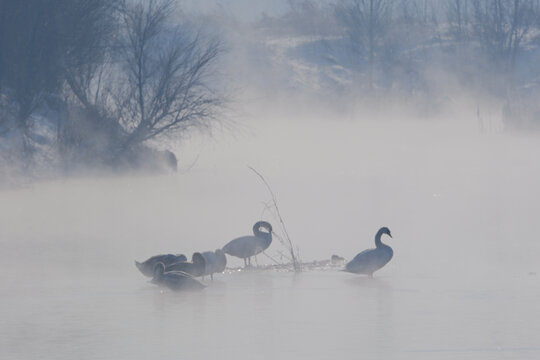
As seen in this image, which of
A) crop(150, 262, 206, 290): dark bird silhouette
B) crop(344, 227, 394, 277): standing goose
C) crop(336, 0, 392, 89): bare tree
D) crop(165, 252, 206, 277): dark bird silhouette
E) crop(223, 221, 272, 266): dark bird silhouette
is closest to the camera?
crop(150, 262, 206, 290): dark bird silhouette

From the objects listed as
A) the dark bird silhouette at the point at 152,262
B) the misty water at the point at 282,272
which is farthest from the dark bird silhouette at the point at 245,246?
the dark bird silhouette at the point at 152,262

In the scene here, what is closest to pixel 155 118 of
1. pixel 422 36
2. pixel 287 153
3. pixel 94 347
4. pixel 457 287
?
pixel 287 153

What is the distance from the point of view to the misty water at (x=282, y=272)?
9.30 m

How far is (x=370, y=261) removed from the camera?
13.0 meters

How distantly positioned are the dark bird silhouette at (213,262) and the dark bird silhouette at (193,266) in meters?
0.24

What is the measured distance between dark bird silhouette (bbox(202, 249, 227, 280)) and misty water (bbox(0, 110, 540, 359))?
17 cm

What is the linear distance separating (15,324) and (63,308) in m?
0.86

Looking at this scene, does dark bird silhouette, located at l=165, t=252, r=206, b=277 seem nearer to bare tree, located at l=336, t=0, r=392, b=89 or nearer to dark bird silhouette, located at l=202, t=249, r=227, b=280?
dark bird silhouette, located at l=202, t=249, r=227, b=280

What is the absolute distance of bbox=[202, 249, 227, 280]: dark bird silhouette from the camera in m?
12.8

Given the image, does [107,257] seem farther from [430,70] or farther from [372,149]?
[430,70]

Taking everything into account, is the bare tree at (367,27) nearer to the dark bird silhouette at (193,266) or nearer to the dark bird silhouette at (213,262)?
the dark bird silhouette at (213,262)

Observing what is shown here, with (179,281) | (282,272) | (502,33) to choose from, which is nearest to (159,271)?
(179,281)

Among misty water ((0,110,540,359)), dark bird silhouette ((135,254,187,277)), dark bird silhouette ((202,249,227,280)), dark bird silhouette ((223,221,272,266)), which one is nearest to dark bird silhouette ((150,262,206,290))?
misty water ((0,110,540,359))

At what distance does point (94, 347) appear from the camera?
29.7 ft
